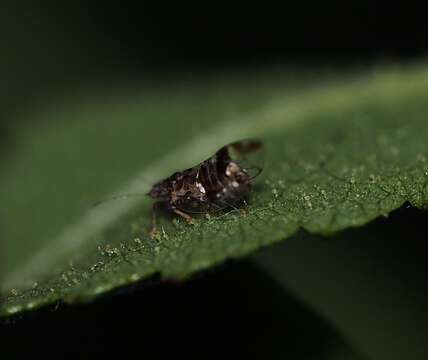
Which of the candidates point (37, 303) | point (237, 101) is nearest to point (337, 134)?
point (237, 101)

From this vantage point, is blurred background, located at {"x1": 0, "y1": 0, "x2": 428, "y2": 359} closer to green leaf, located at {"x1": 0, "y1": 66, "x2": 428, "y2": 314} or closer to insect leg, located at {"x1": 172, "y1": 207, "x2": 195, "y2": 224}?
green leaf, located at {"x1": 0, "y1": 66, "x2": 428, "y2": 314}

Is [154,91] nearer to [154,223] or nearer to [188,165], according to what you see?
[188,165]

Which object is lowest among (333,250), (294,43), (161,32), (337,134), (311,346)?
(311,346)

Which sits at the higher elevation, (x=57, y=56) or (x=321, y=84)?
(x=57, y=56)

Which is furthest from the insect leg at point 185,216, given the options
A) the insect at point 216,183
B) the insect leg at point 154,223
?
the insect leg at point 154,223

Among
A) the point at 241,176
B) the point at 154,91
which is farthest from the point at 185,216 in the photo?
the point at 154,91

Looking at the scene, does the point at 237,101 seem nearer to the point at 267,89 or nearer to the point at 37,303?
the point at 267,89
